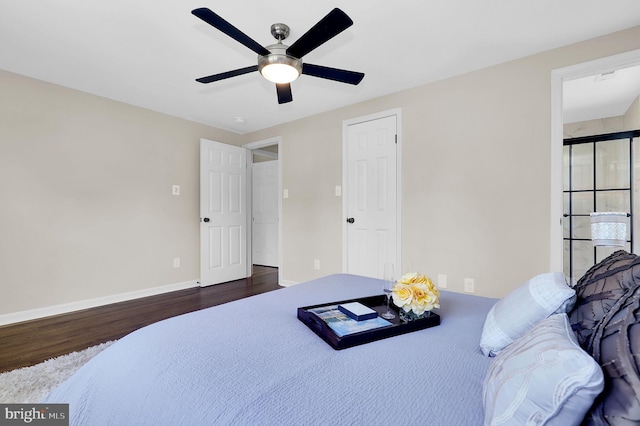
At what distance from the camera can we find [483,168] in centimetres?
271

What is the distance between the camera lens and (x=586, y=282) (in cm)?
103

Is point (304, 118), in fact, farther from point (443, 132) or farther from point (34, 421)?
point (34, 421)

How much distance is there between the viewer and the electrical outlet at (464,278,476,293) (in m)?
2.75

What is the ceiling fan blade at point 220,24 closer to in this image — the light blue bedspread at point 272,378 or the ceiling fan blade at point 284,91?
the ceiling fan blade at point 284,91

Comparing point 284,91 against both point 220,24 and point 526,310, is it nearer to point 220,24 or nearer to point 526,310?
point 220,24

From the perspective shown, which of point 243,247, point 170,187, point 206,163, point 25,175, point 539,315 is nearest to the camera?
point 539,315

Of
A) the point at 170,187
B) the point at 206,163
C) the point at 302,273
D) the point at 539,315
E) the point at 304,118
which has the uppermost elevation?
the point at 304,118

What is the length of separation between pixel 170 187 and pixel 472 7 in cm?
373

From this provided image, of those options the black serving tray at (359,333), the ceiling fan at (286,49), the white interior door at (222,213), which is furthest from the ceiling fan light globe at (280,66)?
the white interior door at (222,213)

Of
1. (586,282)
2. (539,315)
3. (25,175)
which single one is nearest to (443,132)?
(586,282)

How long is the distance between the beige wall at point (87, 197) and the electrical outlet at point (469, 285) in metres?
3.45

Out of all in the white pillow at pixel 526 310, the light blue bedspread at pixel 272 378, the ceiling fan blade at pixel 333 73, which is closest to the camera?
the light blue bedspread at pixel 272 378

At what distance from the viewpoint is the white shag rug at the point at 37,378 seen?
5.31ft

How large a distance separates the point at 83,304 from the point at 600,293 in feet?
13.6
